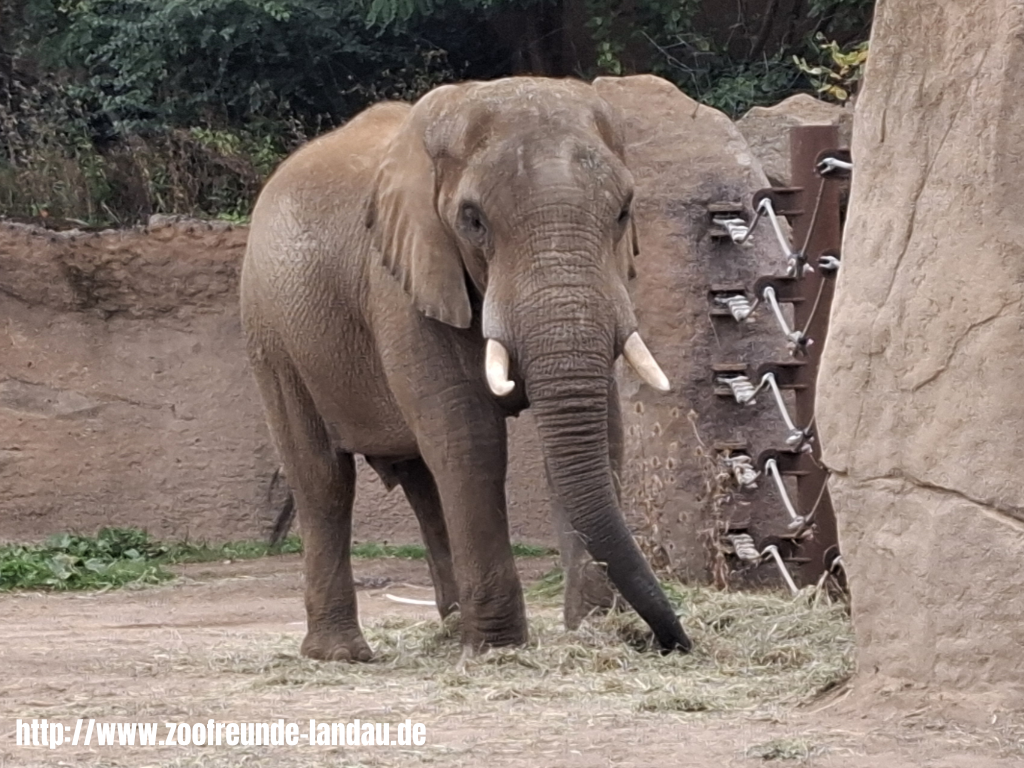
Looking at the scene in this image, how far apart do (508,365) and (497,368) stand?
0.10 metres

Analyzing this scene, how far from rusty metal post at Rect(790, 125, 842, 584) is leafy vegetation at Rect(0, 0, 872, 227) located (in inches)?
177

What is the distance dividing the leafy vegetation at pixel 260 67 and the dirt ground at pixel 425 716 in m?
5.61

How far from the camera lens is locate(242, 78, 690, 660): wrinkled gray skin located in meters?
6.33

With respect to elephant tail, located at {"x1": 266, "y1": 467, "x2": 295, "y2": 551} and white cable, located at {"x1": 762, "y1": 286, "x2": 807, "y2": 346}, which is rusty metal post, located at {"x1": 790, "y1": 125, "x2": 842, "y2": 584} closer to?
white cable, located at {"x1": 762, "y1": 286, "x2": 807, "y2": 346}

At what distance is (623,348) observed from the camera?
646cm

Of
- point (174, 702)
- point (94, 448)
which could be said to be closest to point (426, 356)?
point (174, 702)

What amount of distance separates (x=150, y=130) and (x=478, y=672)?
27.7ft

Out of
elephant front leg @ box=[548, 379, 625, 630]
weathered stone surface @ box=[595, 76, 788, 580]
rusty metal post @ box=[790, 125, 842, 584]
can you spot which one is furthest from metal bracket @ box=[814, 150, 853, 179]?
elephant front leg @ box=[548, 379, 625, 630]

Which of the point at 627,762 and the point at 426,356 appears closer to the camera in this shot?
the point at 627,762

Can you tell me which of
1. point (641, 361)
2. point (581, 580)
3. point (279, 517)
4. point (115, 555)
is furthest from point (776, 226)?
point (115, 555)

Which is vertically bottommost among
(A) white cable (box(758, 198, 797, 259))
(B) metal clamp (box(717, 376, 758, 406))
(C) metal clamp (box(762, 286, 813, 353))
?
(B) metal clamp (box(717, 376, 758, 406))

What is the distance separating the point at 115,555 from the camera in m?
12.1

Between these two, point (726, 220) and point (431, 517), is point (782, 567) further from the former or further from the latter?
point (726, 220)

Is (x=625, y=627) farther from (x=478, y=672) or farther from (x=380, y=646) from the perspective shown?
(x=380, y=646)
